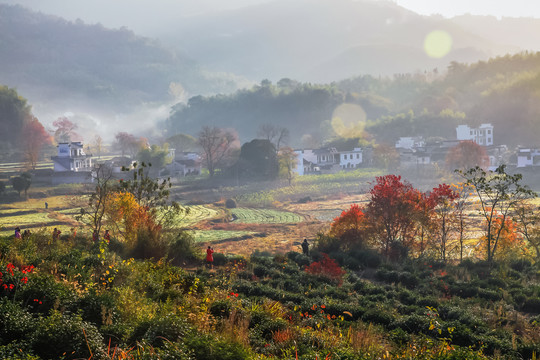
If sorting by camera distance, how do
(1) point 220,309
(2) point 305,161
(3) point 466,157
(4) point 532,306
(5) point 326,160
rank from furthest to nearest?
(5) point 326,160 < (2) point 305,161 < (3) point 466,157 < (4) point 532,306 < (1) point 220,309

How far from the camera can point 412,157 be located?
8025 centimetres

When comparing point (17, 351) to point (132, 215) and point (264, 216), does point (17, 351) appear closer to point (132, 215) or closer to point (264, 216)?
point (132, 215)

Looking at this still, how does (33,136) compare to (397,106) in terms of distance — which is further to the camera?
(397,106)

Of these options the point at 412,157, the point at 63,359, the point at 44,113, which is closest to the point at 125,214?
the point at 63,359

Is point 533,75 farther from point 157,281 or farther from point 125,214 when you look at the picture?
point 157,281

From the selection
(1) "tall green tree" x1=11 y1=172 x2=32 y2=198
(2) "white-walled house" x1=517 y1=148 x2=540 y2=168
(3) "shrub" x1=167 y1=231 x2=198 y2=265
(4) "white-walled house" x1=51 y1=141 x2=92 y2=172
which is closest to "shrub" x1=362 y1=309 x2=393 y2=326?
(3) "shrub" x1=167 y1=231 x2=198 y2=265

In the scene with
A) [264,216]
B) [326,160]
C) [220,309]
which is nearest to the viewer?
[220,309]

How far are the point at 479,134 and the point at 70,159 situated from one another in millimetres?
72906

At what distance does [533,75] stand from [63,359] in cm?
12319

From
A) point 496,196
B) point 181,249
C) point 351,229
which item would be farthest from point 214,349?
point 496,196

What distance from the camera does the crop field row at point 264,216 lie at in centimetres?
4966

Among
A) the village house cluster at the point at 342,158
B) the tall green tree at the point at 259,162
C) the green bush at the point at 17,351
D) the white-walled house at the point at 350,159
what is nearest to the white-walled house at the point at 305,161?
the village house cluster at the point at 342,158

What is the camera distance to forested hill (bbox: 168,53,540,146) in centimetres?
10239

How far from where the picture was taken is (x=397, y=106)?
147 metres
